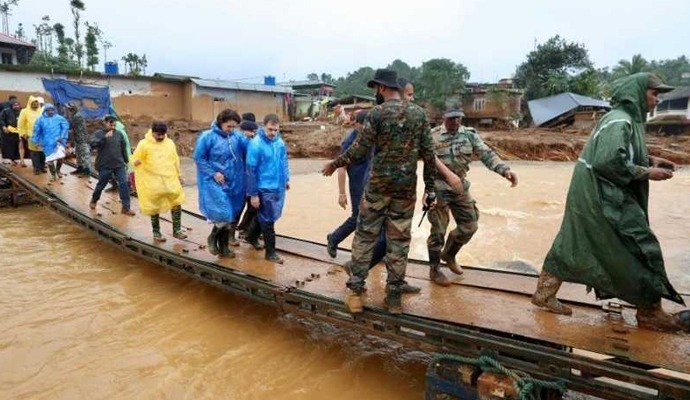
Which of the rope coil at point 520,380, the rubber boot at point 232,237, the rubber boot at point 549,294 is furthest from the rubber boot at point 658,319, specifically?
the rubber boot at point 232,237

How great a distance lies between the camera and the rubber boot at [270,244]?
195 inches

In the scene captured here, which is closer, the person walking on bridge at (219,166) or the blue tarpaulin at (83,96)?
the person walking on bridge at (219,166)

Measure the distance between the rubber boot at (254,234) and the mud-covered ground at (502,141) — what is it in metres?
16.5

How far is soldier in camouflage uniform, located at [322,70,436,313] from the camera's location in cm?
338

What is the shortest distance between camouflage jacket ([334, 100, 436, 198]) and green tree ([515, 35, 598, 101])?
1367 inches

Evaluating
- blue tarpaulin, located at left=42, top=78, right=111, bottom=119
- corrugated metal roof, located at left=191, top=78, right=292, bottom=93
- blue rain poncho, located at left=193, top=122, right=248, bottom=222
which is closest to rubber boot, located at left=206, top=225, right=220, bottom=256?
blue rain poncho, located at left=193, top=122, right=248, bottom=222

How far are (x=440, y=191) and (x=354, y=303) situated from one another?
3.93 ft

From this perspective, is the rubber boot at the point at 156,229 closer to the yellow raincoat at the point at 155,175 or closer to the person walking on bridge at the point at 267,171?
the yellow raincoat at the point at 155,175

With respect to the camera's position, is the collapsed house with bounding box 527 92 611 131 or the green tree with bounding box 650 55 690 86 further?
Result: the green tree with bounding box 650 55 690 86

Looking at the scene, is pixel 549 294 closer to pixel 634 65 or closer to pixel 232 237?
pixel 232 237

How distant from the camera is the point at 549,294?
343cm

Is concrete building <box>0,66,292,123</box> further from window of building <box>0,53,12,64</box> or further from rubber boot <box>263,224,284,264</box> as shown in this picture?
rubber boot <box>263,224,284,264</box>

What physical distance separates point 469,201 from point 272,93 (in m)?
25.0

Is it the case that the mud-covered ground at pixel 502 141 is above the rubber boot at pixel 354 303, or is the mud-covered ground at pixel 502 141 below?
above
